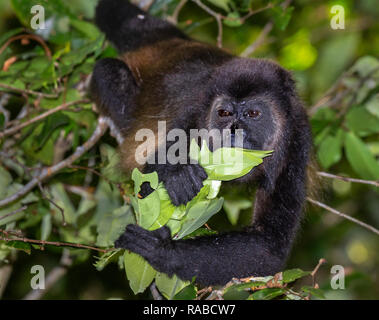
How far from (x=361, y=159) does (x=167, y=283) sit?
218 centimetres

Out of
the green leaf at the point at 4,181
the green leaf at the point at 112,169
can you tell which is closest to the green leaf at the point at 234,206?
the green leaf at the point at 112,169

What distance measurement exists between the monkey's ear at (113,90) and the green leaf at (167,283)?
1813 mm

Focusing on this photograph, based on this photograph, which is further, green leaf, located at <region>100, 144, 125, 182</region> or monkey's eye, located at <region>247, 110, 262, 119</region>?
green leaf, located at <region>100, 144, 125, 182</region>

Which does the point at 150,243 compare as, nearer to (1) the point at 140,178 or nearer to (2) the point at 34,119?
(1) the point at 140,178

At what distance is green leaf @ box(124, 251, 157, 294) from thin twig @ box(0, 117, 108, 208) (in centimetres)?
109

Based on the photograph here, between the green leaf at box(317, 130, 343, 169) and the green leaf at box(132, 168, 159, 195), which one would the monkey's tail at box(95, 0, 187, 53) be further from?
the green leaf at box(132, 168, 159, 195)

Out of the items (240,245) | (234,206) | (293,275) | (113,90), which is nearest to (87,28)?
(113,90)

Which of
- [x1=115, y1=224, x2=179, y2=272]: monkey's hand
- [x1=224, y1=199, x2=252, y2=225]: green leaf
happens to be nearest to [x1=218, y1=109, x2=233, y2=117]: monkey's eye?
[x1=224, y1=199, x2=252, y2=225]: green leaf

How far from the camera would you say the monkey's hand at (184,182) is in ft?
11.5

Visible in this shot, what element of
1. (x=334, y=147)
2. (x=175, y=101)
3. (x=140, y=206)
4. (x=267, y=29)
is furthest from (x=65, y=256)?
(x=267, y=29)

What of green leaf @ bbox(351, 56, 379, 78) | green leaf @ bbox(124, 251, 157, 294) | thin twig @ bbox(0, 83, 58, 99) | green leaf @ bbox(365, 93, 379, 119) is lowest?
green leaf @ bbox(124, 251, 157, 294)

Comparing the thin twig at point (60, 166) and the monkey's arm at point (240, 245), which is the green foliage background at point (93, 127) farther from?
the monkey's arm at point (240, 245)

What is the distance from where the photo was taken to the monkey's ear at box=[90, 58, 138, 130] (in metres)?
4.83

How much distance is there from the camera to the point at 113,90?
4820 millimetres
